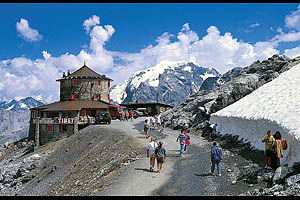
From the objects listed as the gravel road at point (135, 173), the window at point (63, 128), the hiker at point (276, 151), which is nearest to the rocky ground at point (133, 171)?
the gravel road at point (135, 173)

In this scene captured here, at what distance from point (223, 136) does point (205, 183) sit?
13.8m

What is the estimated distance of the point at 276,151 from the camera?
1263cm

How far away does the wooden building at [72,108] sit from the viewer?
4628cm

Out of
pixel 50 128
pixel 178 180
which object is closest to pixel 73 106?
pixel 50 128

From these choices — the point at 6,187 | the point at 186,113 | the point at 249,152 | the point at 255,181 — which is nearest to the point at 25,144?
the point at 6,187

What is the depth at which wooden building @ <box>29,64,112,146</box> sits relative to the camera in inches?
1822

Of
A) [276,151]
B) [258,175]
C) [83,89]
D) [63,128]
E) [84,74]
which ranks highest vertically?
[84,74]

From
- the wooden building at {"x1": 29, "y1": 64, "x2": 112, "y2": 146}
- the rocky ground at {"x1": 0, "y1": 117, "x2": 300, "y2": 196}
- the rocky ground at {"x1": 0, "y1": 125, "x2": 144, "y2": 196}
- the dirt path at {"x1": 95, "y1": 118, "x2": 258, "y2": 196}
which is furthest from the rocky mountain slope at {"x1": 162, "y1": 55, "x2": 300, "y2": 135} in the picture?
the wooden building at {"x1": 29, "y1": 64, "x2": 112, "y2": 146}

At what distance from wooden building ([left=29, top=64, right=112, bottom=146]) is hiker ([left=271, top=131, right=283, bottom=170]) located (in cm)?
3720

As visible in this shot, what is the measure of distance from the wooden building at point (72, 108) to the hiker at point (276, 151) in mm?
37198

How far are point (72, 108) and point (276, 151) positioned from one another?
44978 mm

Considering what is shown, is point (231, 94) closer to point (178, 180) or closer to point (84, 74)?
point (178, 180)

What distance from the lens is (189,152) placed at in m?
20.9

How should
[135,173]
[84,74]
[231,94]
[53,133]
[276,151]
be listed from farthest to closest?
1. [84,74]
2. [53,133]
3. [231,94]
4. [135,173]
5. [276,151]
